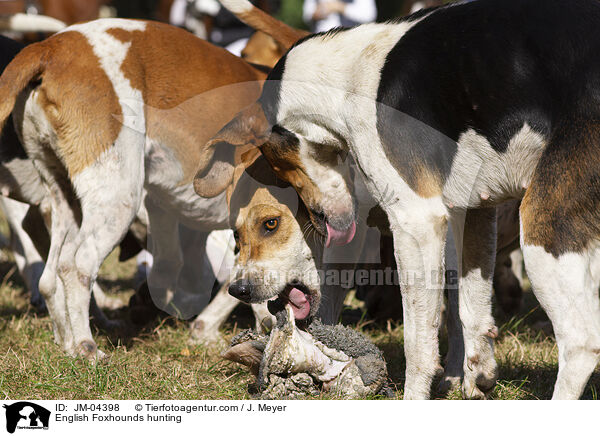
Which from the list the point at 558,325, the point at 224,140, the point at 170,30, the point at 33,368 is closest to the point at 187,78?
the point at 170,30

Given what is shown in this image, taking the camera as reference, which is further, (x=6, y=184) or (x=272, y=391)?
(x=6, y=184)

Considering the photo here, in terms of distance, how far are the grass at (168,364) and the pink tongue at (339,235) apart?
67 cm

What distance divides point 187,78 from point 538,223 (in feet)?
7.11

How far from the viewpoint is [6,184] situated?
421cm

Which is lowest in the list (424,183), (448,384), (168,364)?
(168,364)

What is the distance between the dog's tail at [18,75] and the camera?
3.53m

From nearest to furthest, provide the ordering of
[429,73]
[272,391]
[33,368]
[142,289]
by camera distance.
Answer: [429,73] → [272,391] → [33,368] → [142,289]

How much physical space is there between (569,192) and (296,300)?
150cm

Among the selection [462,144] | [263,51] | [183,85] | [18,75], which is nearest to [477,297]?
[462,144]

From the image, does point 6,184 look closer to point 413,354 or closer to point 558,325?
point 413,354

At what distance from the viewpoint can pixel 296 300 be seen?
140 inches

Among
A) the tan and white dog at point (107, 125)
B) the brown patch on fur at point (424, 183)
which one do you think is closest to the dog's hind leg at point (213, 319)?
the tan and white dog at point (107, 125)

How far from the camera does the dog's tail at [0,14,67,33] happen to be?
534 cm
